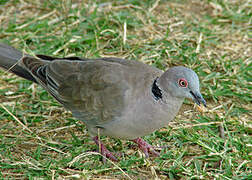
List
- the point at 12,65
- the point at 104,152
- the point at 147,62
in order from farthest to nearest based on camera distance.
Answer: the point at 147,62
the point at 12,65
the point at 104,152

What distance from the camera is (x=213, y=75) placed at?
5.12m

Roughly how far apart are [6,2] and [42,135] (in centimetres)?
288

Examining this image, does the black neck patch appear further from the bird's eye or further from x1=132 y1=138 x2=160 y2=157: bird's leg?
x1=132 y1=138 x2=160 y2=157: bird's leg

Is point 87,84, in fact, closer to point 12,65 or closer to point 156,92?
point 156,92

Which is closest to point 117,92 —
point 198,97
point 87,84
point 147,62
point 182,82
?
point 87,84

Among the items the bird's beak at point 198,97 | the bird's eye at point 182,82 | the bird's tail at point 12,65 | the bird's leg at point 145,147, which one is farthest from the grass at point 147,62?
the bird's eye at point 182,82

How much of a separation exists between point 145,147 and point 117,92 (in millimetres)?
645

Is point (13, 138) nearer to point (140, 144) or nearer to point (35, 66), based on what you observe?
point (35, 66)

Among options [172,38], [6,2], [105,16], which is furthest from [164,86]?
[6,2]

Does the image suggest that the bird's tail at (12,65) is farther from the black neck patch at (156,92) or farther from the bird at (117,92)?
the black neck patch at (156,92)

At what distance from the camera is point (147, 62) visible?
17.5 ft

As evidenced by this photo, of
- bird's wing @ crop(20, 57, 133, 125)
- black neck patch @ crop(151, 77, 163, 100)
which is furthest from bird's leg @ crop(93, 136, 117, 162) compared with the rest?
black neck patch @ crop(151, 77, 163, 100)

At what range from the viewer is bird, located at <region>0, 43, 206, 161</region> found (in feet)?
12.3

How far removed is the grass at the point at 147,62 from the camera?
3.83 meters
